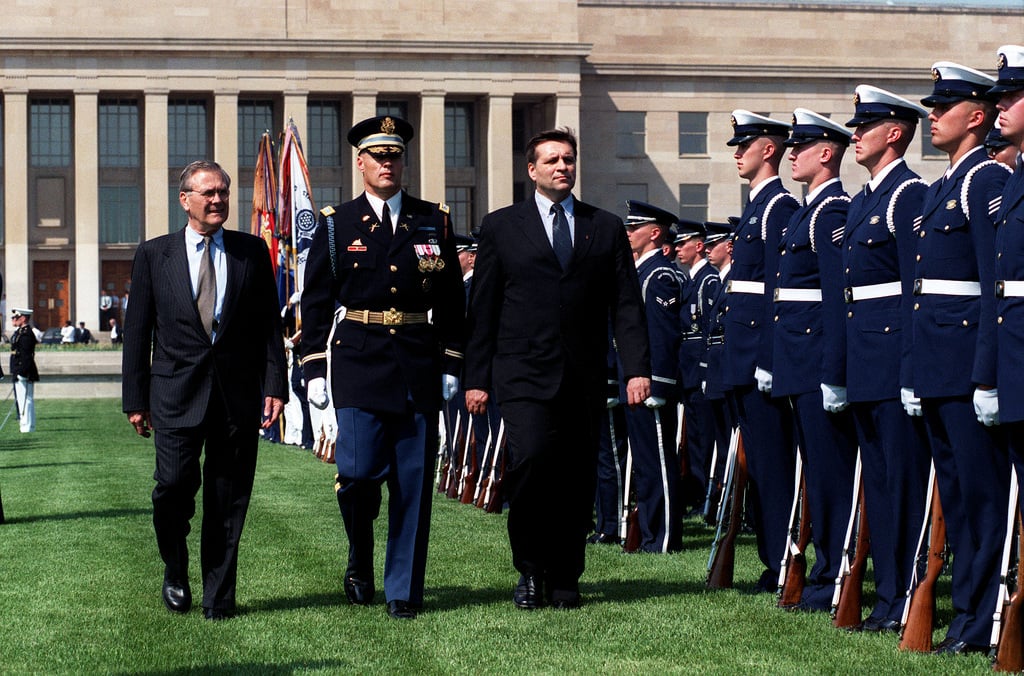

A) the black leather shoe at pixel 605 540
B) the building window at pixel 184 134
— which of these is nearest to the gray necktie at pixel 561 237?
the black leather shoe at pixel 605 540

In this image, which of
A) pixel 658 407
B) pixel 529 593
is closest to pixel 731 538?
pixel 529 593

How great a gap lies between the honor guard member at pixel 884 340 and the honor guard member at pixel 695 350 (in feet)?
17.9

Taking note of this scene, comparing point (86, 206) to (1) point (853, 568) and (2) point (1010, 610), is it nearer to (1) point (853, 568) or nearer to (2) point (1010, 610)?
(1) point (853, 568)

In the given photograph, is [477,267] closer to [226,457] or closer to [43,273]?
[226,457]

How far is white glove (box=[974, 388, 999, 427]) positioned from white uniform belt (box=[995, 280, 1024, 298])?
1.33 feet

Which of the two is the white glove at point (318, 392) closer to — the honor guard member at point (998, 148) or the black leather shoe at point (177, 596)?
the black leather shoe at point (177, 596)

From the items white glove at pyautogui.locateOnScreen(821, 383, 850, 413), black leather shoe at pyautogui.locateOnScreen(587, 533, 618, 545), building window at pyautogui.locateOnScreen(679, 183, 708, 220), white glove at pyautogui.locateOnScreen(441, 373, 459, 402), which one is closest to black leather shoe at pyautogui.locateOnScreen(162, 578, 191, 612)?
white glove at pyautogui.locateOnScreen(441, 373, 459, 402)

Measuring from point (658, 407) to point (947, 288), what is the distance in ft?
16.1

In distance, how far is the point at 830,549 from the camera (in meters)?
8.85

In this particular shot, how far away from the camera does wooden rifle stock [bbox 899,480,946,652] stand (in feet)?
24.4

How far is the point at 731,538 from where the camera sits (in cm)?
971

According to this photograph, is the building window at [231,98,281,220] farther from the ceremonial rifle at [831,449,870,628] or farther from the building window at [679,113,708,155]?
the ceremonial rifle at [831,449,870,628]

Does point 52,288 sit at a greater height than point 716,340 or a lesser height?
greater

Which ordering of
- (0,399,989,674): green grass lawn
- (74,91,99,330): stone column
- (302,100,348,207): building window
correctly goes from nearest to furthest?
(0,399,989,674): green grass lawn
(74,91,99,330): stone column
(302,100,348,207): building window
